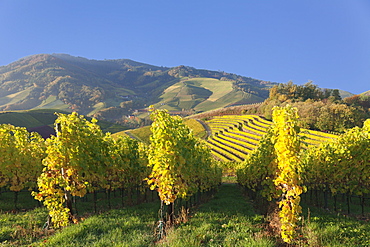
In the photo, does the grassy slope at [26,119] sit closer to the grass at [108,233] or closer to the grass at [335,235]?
the grass at [108,233]

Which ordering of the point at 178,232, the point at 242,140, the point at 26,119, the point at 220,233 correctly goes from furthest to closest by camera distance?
the point at 26,119 < the point at 242,140 < the point at 178,232 < the point at 220,233

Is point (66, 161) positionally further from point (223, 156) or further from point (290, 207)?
point (223, 156)

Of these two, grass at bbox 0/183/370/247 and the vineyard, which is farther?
the vineyard

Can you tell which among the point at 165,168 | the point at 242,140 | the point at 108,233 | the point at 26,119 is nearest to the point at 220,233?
the point at 165,168

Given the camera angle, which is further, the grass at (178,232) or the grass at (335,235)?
the grass at (178,232)

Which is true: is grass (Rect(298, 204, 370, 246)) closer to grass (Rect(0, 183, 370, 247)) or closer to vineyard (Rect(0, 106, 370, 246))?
grass (Rect(0, 183, 370, 247))

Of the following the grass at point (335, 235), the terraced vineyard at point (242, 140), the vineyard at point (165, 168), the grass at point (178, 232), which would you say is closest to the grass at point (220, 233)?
the grass at point (178, 232)

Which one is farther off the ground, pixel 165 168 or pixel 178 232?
pixel 165 168

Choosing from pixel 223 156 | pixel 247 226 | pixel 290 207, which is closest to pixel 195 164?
pixel 247 226

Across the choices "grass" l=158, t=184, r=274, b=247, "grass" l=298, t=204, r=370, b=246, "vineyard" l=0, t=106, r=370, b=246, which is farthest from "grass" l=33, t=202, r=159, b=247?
"grass" l=298, t=204, r=370, b=246

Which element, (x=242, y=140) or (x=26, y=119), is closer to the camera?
(x=242, y=140)

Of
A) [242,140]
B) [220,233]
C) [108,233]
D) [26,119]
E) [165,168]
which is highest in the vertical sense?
[26,119]

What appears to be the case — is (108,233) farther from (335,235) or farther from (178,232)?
(335,235)

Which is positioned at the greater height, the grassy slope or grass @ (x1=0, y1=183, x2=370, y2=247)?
the grassy slope
